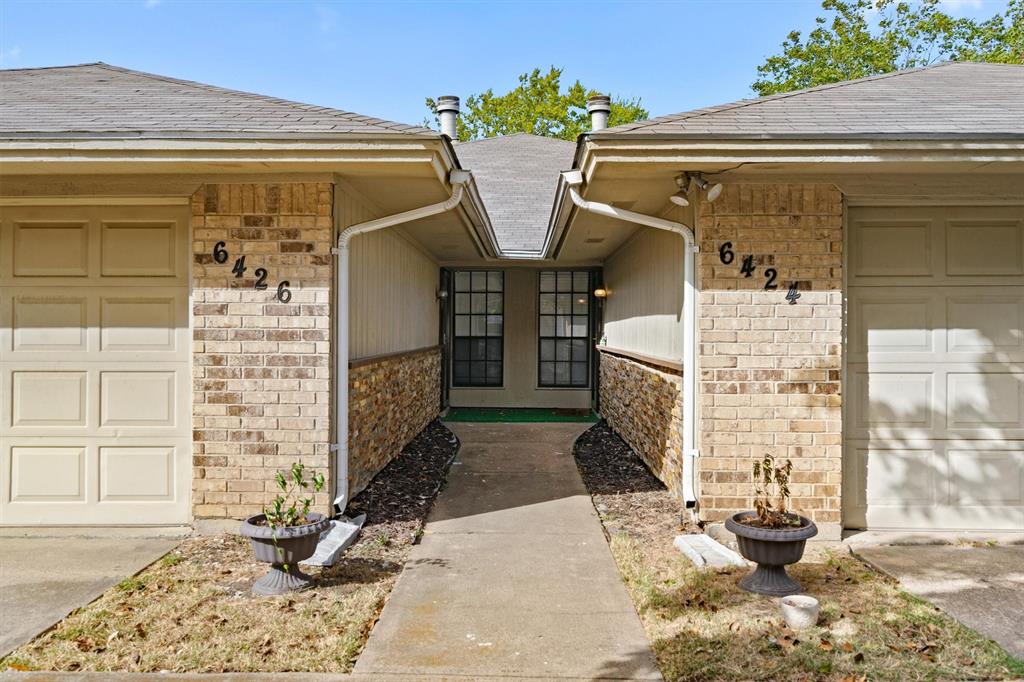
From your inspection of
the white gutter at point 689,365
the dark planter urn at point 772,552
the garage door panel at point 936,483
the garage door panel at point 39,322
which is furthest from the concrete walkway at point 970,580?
the garage door panel at point 39,322

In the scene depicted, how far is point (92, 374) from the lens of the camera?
500 cm

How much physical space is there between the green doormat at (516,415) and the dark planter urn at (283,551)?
277 inches

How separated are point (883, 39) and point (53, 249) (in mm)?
27304

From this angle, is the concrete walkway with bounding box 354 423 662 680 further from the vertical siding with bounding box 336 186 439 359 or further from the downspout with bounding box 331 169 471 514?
the vertical siding with bounding box 336 186 439 359

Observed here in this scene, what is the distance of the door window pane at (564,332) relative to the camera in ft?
40.7

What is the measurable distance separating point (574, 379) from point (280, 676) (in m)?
9.83

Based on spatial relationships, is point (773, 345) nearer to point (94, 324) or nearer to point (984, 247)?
point (984, 247)

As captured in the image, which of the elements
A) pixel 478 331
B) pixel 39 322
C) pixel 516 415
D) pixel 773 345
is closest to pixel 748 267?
pixel 773 345

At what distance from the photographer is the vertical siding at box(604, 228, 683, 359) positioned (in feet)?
19.8

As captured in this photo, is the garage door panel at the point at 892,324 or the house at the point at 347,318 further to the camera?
the garage door panel at the point at 892,324

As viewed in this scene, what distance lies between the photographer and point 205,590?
12.5ft

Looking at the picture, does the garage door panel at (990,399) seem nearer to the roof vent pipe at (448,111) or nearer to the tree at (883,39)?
the roof vent pipe at (448,111)

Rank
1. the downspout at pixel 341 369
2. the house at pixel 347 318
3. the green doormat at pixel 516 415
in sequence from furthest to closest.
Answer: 1. the green doormat at pixel 516 415
2. the downspout at pixel 341 369
3. the house at pixel 347 318

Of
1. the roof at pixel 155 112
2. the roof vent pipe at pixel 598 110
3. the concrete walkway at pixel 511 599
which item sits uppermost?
the roof vent pipe at pixel 598 110
